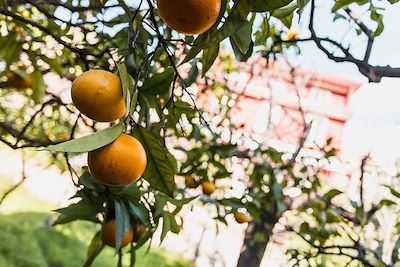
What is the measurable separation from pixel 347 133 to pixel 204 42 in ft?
11.3

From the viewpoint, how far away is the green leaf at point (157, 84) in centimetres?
68

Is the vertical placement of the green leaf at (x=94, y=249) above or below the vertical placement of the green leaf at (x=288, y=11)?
below

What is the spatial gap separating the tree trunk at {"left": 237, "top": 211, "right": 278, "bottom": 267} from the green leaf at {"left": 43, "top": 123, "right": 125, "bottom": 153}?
4.23 ft

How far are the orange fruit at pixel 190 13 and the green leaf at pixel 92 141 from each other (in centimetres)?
11

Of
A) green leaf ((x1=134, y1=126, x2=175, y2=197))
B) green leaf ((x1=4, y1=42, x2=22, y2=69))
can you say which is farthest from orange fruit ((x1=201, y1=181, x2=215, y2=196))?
green leaf ((x1=134, y1=126, x2=175, y2=197))

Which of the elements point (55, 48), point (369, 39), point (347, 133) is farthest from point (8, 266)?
point (369, 39)

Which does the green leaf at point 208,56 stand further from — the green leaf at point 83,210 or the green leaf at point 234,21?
the green leaf at point 83,210

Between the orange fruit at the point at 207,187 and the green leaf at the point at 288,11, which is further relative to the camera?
the orange fruit at the point at 207,187

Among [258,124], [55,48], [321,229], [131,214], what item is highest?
[258,124]

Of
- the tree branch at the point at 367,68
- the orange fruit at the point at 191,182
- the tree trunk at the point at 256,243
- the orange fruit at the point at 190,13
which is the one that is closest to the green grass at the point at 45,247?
the tree trunk at the point at 256,243

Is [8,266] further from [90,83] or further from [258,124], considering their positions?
[90,83]

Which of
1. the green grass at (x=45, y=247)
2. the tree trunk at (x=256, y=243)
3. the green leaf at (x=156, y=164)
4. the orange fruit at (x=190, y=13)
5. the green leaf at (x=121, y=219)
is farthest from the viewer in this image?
the green grass at (x=45, y=247)

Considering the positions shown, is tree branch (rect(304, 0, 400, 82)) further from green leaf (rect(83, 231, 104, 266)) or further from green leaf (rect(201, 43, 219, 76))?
green leaf (rect(83, 231, 104, 266))

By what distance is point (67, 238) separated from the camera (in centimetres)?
385
